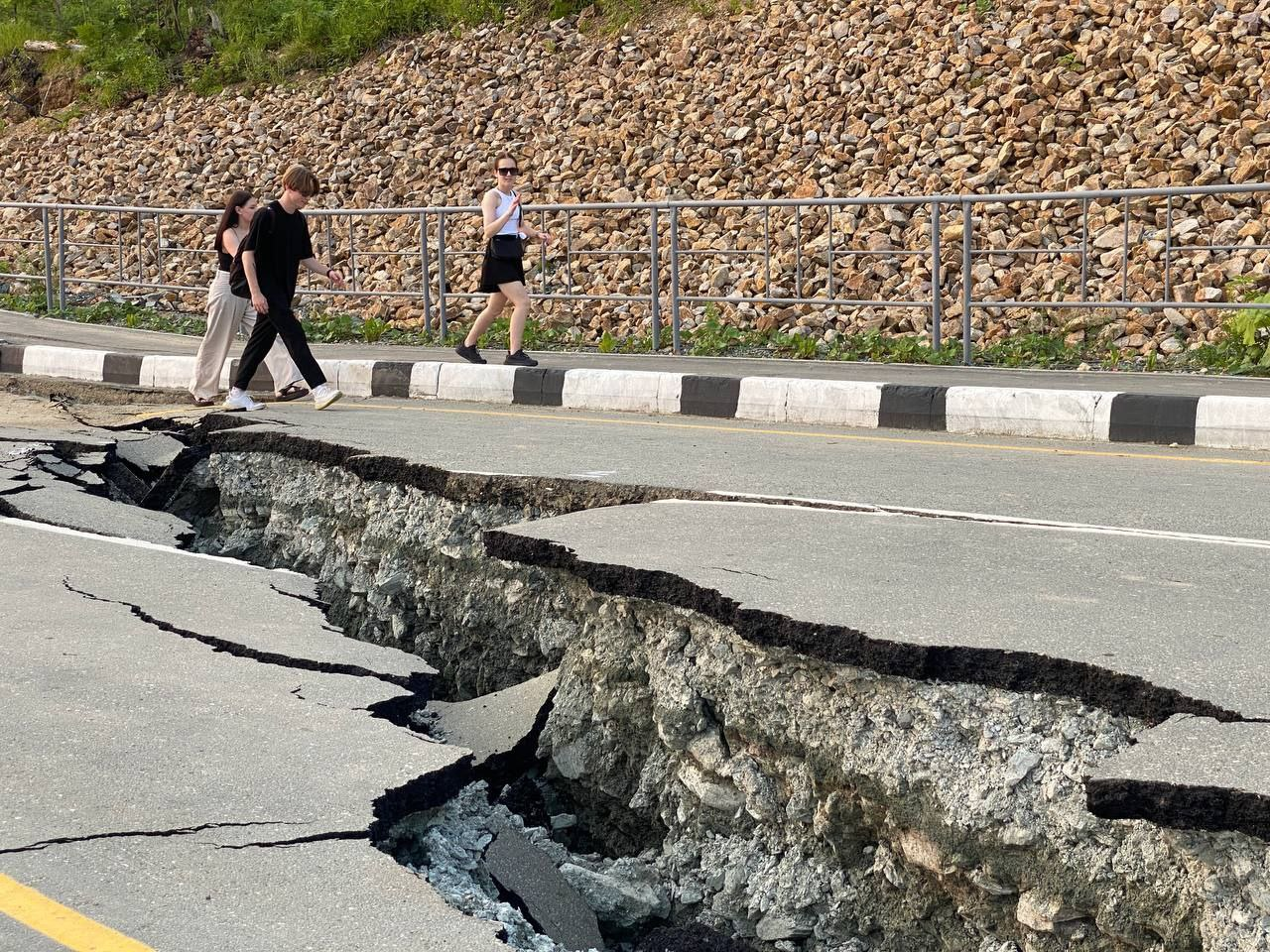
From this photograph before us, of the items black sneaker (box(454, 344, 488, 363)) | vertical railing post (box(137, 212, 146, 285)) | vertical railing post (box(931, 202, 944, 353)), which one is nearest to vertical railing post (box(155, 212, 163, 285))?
vertical railing post (box(137, 212, 146, 285))

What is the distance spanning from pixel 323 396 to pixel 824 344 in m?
5.09

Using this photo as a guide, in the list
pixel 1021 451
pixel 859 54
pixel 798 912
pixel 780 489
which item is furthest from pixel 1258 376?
pixel 859 54

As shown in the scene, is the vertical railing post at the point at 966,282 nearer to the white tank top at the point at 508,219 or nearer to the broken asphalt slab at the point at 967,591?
the white tank top at the point at 508,219

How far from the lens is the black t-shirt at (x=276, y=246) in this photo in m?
9.47

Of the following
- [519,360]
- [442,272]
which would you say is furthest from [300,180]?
[442,272]

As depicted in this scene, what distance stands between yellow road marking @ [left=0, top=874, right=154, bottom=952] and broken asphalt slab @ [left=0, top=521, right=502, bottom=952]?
3cm

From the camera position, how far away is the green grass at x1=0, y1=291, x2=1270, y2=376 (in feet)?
34.5

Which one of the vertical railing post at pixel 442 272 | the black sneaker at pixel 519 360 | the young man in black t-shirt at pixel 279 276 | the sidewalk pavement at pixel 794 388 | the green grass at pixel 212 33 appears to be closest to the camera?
the sidewalk pavement at pixel 794 388

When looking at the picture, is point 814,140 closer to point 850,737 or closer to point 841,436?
point 841,436

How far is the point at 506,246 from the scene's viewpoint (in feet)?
37.1

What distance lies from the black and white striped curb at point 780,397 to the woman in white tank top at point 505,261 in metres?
0.34

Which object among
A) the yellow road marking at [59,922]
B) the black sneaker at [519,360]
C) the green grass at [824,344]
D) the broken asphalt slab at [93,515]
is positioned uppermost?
the green grass at [824,344]

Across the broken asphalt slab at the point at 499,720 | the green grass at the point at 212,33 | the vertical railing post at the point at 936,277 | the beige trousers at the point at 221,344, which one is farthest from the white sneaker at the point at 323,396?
the green grass at the point at 212,33

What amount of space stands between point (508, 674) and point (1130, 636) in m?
2.33
